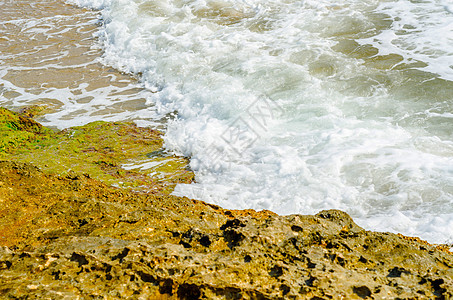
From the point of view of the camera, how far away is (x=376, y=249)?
2.71 metres

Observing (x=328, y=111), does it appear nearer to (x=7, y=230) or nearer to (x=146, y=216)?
(x=146, y=216)

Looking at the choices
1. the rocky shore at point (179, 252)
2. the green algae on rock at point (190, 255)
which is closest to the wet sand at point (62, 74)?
the rocky shore at point (179, 252)

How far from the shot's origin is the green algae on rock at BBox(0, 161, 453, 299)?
6.91ft

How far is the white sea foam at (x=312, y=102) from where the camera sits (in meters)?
4.79

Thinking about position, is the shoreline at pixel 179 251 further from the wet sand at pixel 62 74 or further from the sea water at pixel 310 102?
the wet sand at pixel 62 74

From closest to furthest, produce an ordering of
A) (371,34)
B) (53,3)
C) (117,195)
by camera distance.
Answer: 1. (117,195)
2. (371,34)
3. (53,3)

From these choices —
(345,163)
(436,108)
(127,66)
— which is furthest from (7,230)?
(127,66)

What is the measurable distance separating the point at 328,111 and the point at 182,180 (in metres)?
3.08

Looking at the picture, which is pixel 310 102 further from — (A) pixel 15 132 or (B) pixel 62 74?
(B) pixel 62 74

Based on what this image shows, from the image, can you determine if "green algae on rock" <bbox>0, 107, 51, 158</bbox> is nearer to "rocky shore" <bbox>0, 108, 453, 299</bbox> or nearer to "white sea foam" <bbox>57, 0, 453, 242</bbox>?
"white sea foam" <bbox>57, 0, 453, 242</bbox>

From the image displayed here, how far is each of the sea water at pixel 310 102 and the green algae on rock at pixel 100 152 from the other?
403 mm

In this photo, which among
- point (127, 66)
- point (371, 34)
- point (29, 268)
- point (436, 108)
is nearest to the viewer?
point (29, 268)

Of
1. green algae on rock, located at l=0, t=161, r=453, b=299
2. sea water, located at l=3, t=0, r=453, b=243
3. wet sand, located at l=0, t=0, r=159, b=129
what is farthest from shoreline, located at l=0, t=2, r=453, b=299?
wet sand, located at l=0, t=0, r=159, b=129

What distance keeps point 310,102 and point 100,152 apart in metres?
4.02
